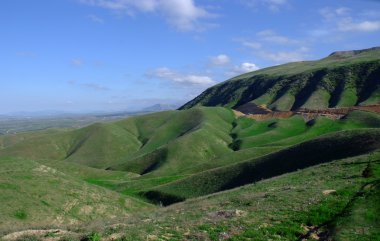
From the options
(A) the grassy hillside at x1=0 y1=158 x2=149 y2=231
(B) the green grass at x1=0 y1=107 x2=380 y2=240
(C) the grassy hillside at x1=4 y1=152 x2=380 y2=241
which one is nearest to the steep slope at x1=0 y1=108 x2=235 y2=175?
(B) the green grass at x1=0 y1=107 x2=380 y2=240

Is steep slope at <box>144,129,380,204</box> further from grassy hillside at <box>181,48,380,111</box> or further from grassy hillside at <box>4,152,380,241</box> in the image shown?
grassy hillside at <box>181,48,380,111</box>

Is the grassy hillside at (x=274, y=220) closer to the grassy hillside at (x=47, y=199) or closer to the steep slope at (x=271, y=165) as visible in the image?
the grassy hillside at (x=47, y=199)

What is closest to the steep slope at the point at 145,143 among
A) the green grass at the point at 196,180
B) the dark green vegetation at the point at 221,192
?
the green grass at the point at 196,180

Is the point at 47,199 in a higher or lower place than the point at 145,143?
higher

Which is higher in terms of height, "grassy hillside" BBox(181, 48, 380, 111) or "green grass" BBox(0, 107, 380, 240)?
"grassy hillside" BBox(181, 48, 380, 111)

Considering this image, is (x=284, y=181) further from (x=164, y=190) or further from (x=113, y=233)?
(x=164, y=190)

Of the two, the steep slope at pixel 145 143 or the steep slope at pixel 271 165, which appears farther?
the steep slope at pixel 145 143

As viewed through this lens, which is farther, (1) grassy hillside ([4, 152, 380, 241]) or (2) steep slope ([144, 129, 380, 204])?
(2) steep slope ([144, 129, 380, 204])

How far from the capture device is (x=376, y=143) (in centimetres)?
5084

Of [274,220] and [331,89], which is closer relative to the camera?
[274,220]

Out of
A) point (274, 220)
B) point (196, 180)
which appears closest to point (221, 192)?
point (274, 220)

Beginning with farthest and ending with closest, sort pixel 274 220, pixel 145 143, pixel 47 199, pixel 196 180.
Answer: pixel 145 143
pixel 196 180
pixel 47 199
pixel 274 220

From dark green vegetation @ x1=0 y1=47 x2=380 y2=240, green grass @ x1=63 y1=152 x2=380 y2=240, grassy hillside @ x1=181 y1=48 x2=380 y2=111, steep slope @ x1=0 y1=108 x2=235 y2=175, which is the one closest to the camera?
green grass @ x1=63 y1=152 x2=380 y2=240

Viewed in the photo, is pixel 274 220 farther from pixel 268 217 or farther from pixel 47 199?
pixel 47 199
